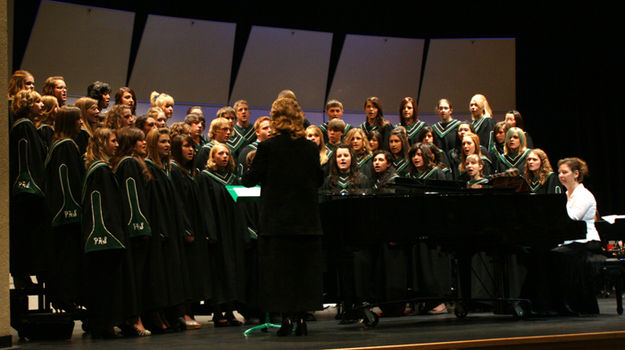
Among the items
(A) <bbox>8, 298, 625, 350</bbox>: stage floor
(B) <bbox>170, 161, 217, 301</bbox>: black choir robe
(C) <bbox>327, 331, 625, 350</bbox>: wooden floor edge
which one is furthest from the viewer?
(B) <bbox>170, 161, 217, 301</bbox>: black choir robe

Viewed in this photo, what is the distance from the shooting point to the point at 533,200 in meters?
5.16

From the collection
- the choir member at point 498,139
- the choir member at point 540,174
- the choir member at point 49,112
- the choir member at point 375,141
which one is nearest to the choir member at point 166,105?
the choir member at point 49,112

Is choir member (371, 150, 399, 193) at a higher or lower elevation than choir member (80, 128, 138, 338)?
higher

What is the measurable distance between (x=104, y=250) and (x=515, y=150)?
13.0ft

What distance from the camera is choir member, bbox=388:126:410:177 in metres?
6.82

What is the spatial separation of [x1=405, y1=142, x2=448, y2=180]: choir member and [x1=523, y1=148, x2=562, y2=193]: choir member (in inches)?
31.8

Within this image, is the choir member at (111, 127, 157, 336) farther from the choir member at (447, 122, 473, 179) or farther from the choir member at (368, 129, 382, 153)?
the choir member at (447, 122, 473, 179)

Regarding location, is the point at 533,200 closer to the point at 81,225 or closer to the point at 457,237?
the point at 457,237

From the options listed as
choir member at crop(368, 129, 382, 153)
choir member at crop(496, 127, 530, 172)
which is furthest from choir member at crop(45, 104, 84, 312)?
choir member at crop(496, 127, 530, 172)

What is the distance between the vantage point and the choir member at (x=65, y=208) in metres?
5.04

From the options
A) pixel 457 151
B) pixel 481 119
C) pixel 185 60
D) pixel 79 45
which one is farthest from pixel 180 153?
pixel 185 60

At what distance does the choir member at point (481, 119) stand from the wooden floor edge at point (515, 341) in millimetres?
3780

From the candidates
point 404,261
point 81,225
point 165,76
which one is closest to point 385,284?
point 404,261

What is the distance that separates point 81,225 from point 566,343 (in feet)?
10.2
